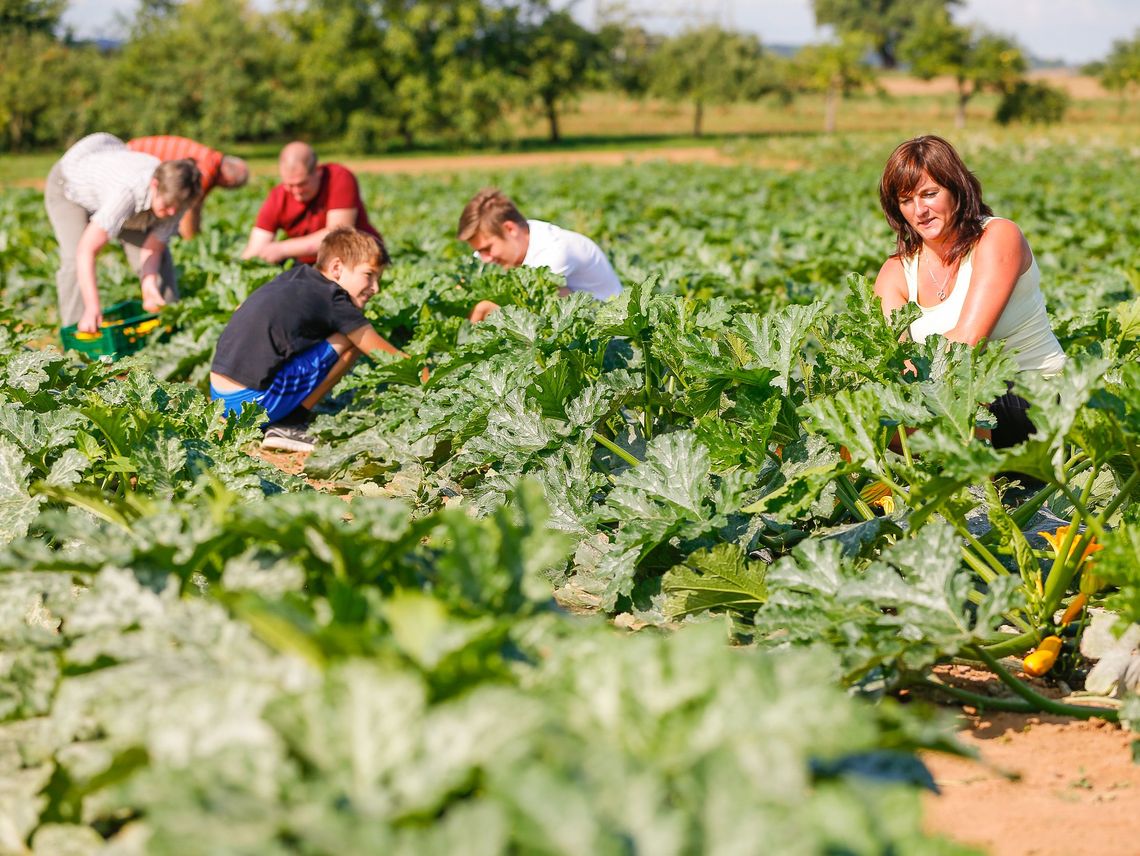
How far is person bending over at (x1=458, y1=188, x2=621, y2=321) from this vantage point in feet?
18.8

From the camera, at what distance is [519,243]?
5855mm

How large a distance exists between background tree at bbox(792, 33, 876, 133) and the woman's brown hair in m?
57.5

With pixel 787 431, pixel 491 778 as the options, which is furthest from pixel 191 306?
pixel 491 778

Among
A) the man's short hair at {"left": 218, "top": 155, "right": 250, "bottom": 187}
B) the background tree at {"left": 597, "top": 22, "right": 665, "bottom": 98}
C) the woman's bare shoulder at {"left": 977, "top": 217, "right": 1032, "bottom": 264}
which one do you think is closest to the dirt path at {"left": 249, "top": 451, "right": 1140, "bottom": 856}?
the woman's bare shoulder at {"left": 977, "top": 217, "right": 1032, "bottom": 264}

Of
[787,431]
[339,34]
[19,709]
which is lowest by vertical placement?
[19,709]

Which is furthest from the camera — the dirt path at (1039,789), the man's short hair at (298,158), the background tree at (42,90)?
the background tree at (42,90)

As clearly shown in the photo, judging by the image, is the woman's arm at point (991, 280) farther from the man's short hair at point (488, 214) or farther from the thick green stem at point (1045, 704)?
the man's short hair at point (488, 214)

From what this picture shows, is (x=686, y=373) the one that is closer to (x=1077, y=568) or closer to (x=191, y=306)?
(x=1077, y=568)

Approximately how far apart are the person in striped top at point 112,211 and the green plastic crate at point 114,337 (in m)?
0.08

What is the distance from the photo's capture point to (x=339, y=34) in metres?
46.5

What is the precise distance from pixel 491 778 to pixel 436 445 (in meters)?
3.72

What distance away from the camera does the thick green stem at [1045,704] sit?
284 cm

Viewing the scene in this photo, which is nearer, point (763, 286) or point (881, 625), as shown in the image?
point (881, 625)

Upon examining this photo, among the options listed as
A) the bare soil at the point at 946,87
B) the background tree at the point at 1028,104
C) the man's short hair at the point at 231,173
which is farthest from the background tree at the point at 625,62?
the man's short hair at the point at 231,173
